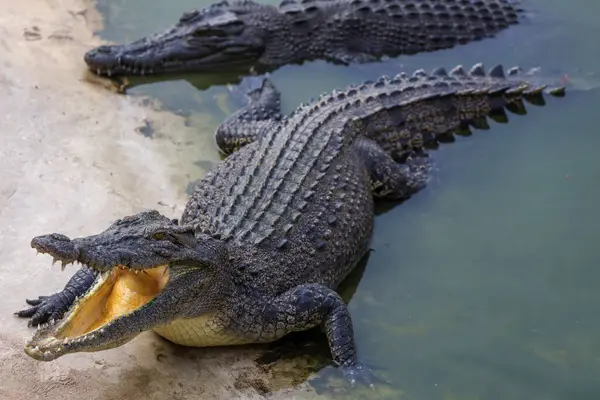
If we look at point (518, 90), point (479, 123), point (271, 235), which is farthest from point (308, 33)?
point (271, 235)

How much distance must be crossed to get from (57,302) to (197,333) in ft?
2.64

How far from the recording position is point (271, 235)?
14.5ft

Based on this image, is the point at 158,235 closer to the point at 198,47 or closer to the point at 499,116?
the point at 499,116

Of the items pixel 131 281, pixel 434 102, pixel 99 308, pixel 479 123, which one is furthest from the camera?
pixel 479 123

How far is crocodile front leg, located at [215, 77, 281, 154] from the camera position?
19.6ft

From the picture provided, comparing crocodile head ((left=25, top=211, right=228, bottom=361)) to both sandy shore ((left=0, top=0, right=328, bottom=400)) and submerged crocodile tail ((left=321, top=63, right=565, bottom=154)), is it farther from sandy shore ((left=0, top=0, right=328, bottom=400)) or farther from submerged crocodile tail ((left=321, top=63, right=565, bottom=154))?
submerged crocodile tail ((left=321, top=63, right=565, bottom=154))

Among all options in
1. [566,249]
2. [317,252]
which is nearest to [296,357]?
[317,252]

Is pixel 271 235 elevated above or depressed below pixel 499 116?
above

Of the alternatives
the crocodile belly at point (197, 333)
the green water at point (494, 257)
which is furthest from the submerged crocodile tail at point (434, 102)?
the crocodile belly at point (197, 333)

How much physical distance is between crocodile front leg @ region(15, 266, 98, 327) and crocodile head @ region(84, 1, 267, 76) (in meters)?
3.17

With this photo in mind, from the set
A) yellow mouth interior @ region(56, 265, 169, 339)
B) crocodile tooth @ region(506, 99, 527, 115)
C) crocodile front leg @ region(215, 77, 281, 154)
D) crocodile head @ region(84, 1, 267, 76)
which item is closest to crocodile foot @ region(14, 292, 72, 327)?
yellow mouth interior @ region(56, 265, 169, 339)

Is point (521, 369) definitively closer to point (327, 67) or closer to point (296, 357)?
point (296, 357)

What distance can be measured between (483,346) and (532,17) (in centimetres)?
450

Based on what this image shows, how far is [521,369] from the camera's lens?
4.32m
